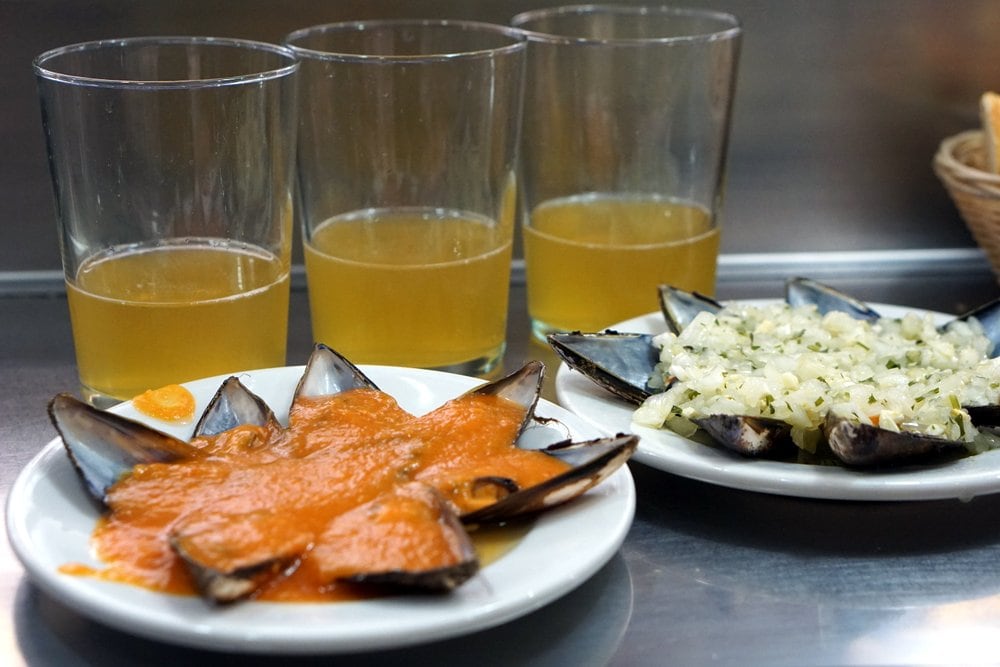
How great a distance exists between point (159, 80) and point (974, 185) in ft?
3.08

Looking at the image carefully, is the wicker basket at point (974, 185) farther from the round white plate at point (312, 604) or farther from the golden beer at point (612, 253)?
the round white plate at point (312, 604)

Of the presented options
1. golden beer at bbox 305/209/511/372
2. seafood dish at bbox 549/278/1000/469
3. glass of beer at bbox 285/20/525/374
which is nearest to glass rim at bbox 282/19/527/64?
glass of beer at bbox 285/20/525/374

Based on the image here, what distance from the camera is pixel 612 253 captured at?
1413 millimetres

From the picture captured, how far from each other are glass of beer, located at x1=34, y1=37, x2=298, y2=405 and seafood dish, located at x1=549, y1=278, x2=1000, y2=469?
32 cm

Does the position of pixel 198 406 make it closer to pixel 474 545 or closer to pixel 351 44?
pixel 474 545

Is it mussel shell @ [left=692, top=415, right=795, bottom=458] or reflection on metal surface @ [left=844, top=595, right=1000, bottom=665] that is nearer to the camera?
reflection on metal surface @ [left=844, top=595, right=1000, bottom=665]

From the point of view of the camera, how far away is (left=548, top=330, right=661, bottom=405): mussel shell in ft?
3.83

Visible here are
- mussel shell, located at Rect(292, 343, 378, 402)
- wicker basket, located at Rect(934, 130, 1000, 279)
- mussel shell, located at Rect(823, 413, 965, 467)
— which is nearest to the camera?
mussel shell, located at Rect(823, 413, 965, 467)

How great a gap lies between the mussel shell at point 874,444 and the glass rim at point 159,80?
1.99 ft

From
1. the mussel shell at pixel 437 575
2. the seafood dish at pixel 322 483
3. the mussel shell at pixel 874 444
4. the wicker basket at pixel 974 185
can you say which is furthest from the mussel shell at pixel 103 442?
the wicker basket at pixel 974 185

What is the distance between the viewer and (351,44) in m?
1.35

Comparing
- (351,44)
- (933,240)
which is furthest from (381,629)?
(933,240)

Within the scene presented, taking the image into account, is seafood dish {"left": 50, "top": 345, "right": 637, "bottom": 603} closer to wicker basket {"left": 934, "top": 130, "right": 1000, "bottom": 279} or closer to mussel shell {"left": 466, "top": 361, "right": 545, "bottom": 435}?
mussel shell {"left": 466, "top": 361, "right": 545, "bottom": 435}

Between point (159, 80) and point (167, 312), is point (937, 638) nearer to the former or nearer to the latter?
point (167, 312)
